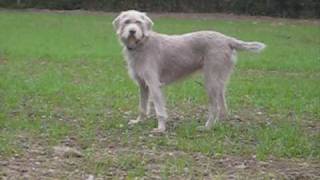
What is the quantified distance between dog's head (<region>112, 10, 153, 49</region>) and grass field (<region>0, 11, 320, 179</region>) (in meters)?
1.10

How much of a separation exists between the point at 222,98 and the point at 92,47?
38.3ft

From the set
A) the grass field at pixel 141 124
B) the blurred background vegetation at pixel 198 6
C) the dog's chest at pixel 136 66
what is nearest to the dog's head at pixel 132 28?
the dog's chest at pixel 136 66

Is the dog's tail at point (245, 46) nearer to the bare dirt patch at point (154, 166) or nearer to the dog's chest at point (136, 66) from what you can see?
the dog's chest at point (136, 66)

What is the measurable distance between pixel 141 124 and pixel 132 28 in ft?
4.20

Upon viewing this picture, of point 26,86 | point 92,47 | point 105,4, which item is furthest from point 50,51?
point 105,4

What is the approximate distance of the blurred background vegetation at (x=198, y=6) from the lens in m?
34.5

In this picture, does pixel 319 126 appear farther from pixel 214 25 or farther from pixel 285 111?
pixel 214 25

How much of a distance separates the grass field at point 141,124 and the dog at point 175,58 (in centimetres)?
42

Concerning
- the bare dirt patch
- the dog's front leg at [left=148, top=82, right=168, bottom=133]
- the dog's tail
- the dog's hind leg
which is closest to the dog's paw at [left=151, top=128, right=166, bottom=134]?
the dog's front leg at [left=148, top=82, right=168, bottom=133]

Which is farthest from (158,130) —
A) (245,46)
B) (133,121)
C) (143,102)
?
(245,46)

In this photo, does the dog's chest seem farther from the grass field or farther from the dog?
the grass field

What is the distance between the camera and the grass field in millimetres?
6684

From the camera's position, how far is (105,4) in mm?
36031

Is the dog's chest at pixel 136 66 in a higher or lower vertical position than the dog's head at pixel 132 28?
lower
